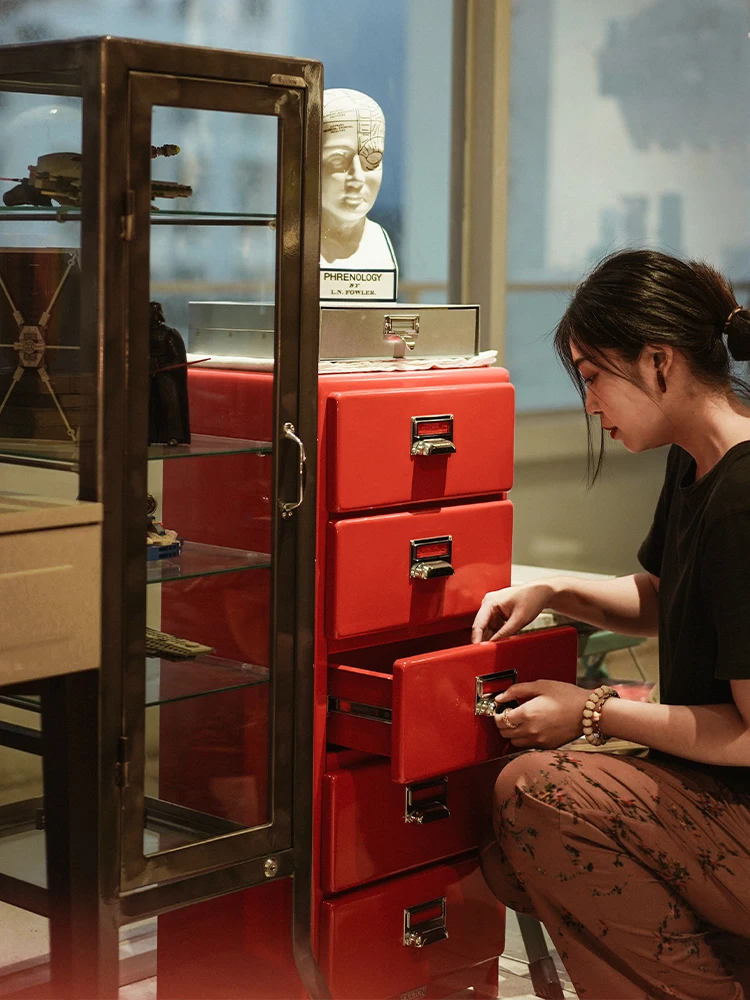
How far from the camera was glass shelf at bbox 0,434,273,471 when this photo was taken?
5.66 ft

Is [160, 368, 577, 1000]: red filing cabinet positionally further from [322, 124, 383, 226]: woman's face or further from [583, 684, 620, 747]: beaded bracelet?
[322, 124, 383, 226]: woman's face

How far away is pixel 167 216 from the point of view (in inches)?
67.7

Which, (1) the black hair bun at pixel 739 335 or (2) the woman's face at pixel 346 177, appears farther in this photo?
(2) the woman's face at pixel 346 177

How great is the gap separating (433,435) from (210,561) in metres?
0.39

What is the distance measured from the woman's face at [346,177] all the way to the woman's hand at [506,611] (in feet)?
2.11

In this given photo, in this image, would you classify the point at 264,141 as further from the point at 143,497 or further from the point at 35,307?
the point at 143,497

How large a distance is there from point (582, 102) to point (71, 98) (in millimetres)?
2755

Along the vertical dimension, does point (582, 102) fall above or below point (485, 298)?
above

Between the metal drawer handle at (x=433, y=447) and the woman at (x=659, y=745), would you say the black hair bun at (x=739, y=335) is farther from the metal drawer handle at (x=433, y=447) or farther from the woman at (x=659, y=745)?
the metal drawer handle at (x=433, y=447)

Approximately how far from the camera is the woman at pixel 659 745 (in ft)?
6.05

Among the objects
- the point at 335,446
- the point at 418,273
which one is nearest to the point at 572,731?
the point at 335,446

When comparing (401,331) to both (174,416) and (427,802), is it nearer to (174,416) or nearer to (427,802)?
(174,416)

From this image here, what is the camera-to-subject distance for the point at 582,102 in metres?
4.11

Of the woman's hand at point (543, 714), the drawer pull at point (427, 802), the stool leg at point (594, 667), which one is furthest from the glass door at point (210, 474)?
the stool leg at point (594, 667)
